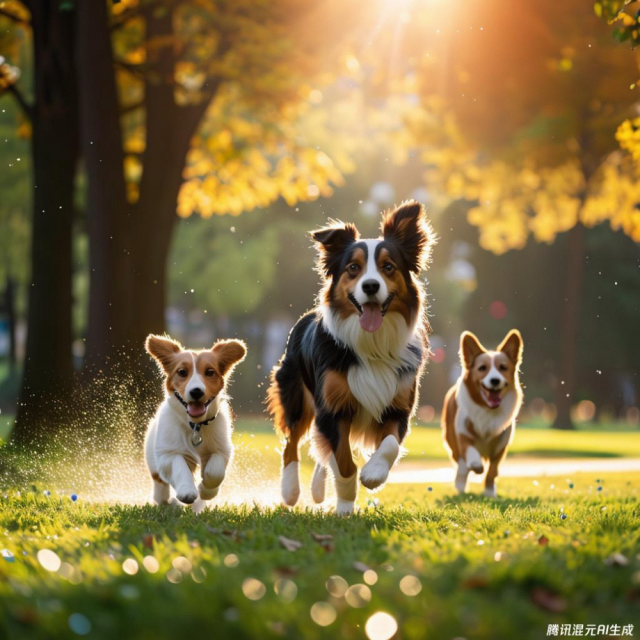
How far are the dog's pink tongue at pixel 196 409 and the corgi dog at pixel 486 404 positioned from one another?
10.8 ft

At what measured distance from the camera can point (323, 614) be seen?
3.26m

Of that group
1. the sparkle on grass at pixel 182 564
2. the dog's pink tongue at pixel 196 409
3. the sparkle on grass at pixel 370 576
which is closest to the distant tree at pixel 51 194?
the dog's pink tongue at pixel 196 409

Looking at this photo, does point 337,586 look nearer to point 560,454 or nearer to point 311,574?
point 311,574

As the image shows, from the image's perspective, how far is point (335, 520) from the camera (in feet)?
19.1

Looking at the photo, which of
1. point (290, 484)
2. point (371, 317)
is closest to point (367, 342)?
point (371, 317)

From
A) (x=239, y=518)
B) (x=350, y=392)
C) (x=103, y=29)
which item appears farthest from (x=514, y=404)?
(x=103, y=29)

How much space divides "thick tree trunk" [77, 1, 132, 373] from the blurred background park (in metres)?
0.03

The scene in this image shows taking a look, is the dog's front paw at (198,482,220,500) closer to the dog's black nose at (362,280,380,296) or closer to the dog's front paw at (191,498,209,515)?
the dog's front paw at (191,498,209,515)

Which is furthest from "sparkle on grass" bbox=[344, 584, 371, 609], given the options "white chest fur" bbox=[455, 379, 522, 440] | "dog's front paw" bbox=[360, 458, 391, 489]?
"white chest fur" bbox=[455, 379, 522, 440]

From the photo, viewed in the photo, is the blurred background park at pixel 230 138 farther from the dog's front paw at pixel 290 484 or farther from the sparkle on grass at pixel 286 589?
the sparkle on grass at pixel 286 589

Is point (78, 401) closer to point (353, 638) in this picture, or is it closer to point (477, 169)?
point (353, 638)

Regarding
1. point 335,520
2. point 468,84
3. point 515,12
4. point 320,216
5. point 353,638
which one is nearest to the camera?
point 353,638

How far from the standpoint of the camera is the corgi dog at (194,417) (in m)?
6.21

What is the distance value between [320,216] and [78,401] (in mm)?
26382
